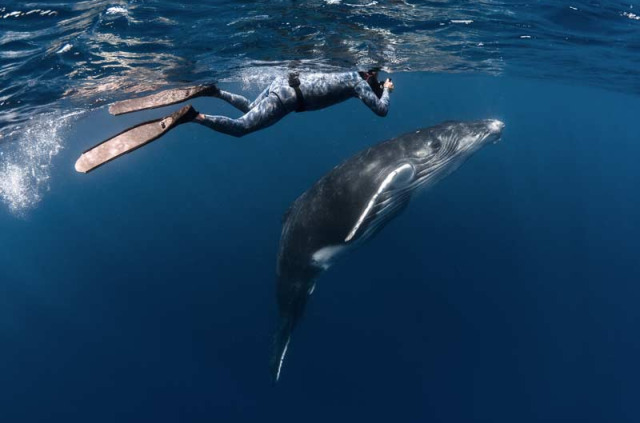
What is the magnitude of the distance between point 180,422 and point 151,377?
426 centimetres

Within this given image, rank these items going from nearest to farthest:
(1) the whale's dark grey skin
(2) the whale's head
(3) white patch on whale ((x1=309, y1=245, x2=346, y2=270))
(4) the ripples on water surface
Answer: (1) the whale's dark grey skin, (2) the whale's head, (3) white patch on whale ((x1=309, y1=245, x2=346, y2=270)), (4) the ripples on water surface

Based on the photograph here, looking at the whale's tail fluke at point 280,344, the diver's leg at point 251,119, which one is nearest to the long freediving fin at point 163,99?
the diver's leg at point 251,119

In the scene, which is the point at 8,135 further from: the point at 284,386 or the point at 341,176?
the point at 341,176

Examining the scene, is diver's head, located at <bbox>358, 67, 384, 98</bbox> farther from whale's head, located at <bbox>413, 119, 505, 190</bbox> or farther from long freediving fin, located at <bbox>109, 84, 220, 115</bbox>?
long freediving fin, located at <bbox>109, 84, 220, 115</bbox>

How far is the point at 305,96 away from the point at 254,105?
1.02 metres

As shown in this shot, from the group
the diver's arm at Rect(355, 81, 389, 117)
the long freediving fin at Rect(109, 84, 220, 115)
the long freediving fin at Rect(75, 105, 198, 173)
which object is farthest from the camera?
the diver's arm at Rect(355, 81, 389, 117)

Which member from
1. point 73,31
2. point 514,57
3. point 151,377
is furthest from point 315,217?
point 514,57

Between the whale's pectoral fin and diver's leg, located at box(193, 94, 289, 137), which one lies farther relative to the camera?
the whale's pectoral fin

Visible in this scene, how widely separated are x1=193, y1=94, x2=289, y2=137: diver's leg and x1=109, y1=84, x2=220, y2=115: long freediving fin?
0.60 m

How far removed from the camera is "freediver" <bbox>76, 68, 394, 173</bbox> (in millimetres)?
4789

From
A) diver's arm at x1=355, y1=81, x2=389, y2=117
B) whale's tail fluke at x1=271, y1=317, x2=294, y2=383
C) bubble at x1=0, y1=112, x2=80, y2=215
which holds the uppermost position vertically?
diver's arm at x1=355, y1=81, x2=389, y2=117

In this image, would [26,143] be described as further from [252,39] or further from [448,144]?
[448,144]

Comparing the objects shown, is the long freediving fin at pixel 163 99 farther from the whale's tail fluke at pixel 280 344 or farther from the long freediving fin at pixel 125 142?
the whale's tail fluke at pixel 280 344

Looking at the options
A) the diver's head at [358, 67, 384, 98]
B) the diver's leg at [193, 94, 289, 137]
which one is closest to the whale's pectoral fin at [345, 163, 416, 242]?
the diver's leg at [193, 94, 289, 137]
